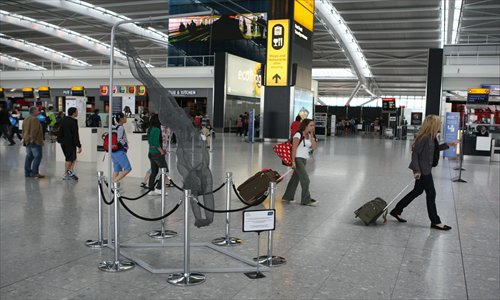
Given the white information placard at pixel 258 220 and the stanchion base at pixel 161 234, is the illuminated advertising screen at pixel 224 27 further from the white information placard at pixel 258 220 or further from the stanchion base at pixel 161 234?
the white information placard at pixel 258 220

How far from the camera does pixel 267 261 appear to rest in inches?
196

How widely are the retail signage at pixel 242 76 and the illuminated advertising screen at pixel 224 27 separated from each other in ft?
6.58

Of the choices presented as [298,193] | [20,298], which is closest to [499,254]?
[298,193]

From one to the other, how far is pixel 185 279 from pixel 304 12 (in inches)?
955

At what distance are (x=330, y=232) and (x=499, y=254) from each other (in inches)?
79.0

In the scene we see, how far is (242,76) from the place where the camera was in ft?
106

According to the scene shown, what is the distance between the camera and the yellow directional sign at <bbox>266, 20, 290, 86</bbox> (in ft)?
81.7

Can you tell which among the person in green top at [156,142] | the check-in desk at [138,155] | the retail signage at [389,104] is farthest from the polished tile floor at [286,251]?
the retail signage at [389,104]

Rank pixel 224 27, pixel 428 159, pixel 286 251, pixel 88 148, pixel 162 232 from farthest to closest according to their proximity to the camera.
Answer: pixel 224 27
pixel 88 148
pixel 428 159
pixel 162 232
pixel 286 251

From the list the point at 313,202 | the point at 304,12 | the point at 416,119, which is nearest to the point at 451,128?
the point at 304,12

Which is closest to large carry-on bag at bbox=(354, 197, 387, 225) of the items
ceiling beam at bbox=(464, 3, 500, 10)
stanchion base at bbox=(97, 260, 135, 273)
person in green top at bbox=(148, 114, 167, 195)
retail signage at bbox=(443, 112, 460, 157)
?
stanchion base at bbox=(97, 260, 135, 273)

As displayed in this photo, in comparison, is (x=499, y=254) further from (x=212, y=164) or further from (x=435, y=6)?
(x=435, y=6)

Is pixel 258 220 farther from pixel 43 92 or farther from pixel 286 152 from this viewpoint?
pixel 43 92

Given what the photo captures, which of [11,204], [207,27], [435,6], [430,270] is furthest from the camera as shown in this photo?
[207,27]
